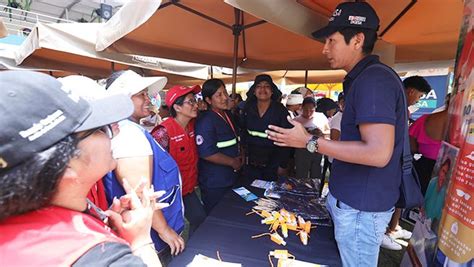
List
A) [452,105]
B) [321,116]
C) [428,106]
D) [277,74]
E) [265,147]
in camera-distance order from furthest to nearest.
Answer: [428,106] < [277,74] < [321,116] < [265,147] < [452,105]

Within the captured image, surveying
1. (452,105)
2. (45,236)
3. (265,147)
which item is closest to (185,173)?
(265,147)

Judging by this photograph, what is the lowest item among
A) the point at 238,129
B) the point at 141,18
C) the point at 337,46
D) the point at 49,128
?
the point at 238,129

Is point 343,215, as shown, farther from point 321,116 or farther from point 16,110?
point 321,116

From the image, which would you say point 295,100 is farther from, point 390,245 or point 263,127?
point 390,245

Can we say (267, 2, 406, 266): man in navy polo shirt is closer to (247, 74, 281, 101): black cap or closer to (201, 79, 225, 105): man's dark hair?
(201, 79, 225, 105): man's dark hair

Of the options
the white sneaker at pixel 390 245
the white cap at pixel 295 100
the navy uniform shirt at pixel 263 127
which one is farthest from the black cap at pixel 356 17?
the white cap at pixel 295 100

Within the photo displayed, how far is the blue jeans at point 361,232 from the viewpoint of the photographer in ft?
4.40

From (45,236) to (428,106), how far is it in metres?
10.5

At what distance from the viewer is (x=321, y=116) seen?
16.9 ft

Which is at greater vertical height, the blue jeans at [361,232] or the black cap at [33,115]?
the black cap at [33,115]

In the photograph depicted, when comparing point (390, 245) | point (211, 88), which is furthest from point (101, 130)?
point (390, 245)

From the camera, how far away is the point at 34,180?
0.60 meters

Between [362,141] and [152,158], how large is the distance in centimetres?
107

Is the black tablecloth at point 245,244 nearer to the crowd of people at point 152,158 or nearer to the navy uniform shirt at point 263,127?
the crowd of people at point 152,158
